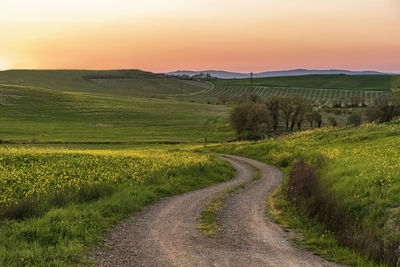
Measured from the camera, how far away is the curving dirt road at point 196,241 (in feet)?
33.6

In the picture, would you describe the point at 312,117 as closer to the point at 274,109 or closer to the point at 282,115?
the point at 282,115

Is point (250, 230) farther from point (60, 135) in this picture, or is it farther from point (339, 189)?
point (60, 135)

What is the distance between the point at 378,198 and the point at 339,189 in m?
2.85

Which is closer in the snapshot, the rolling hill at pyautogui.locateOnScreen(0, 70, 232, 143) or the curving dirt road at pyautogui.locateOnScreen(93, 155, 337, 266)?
the curving dirt road at pyautogui.locateOnScreen(93, 155, 337, 266)

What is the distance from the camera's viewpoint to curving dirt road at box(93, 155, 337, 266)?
1025 centimetres

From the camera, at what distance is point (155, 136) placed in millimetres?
77688

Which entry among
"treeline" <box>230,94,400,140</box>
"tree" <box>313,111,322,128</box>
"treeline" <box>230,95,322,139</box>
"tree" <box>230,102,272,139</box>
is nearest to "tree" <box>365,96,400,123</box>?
"treeline" <box>230,94,400,140</box>

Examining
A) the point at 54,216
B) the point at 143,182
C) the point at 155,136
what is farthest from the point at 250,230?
the point at 155,136

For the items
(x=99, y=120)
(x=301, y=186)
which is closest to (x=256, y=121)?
(x=99, y=120)

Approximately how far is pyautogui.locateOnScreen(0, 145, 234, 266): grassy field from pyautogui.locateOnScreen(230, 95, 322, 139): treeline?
173 feet

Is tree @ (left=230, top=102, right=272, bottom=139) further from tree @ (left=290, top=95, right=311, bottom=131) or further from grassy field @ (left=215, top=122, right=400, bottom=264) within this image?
grassy field @ (left=215, top=122, right=400, bottom=264)

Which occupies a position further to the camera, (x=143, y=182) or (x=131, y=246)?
(x=143, y=182)

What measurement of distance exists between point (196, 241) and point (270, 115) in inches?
3211

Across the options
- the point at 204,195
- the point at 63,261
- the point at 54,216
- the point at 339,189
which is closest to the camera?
the point at 63,261
